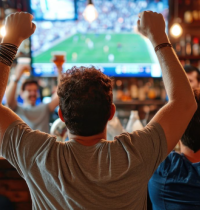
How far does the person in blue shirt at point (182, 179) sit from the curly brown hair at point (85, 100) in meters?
0.41

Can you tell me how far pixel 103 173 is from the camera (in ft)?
2.51

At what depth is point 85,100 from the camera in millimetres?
820

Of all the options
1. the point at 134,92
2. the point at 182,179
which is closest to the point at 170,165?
the point at 182,179

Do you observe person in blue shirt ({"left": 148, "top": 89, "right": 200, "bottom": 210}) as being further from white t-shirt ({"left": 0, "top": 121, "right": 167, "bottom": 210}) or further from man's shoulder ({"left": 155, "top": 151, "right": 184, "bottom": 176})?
white t-shirt ({"left": 0, "top": 121, "right": 167, "bottom": 210})

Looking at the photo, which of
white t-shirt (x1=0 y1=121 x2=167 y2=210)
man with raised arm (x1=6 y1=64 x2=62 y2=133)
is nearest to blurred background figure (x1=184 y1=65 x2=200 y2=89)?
man with raised arm (x1=6 y1=64 x2=62 y2=133)

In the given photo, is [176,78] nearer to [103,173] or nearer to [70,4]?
[103,173]

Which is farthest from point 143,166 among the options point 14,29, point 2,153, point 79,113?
point 14,29

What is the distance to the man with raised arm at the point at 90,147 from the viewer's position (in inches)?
30.1

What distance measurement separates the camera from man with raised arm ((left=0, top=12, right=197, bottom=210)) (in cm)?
77

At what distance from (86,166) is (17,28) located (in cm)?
47

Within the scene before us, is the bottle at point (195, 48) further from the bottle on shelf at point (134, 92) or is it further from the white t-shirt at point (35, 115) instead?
the white t-shirt at point (35, 115)

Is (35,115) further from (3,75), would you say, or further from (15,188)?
(3,75)

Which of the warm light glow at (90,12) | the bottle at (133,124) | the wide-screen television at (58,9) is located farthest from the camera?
the wide-screen television at (58,9)

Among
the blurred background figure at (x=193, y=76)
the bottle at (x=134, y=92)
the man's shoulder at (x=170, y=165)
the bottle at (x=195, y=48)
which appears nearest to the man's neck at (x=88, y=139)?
the man's shoulder at (x=170, y=165)
